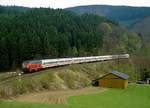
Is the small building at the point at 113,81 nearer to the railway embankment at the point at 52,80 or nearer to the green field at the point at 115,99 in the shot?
the green field at the point at 115,99

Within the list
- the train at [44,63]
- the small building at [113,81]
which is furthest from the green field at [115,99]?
the train at [44,63]

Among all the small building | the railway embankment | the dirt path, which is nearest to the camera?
the dirt path

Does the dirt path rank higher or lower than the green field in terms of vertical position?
higher

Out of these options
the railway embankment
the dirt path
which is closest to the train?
the railway embankment

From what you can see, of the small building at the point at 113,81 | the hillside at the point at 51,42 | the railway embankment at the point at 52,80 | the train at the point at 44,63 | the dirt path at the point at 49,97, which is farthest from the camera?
the hillside at the point at 51,42

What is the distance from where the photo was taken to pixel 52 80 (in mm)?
52562

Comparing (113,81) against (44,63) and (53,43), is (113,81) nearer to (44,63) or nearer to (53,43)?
(44,63)

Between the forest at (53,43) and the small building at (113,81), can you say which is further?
the forest at (53,43)

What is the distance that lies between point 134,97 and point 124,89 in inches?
274

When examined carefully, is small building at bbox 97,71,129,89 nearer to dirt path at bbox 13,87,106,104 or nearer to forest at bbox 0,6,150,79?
dirt path at bbox 13,87,106,104

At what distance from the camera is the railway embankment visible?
4447 centimetres

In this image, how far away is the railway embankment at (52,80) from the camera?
4447cm

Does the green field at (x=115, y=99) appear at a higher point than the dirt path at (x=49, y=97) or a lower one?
lower

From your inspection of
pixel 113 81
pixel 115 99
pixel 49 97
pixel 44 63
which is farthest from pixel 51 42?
pixel 49 97
